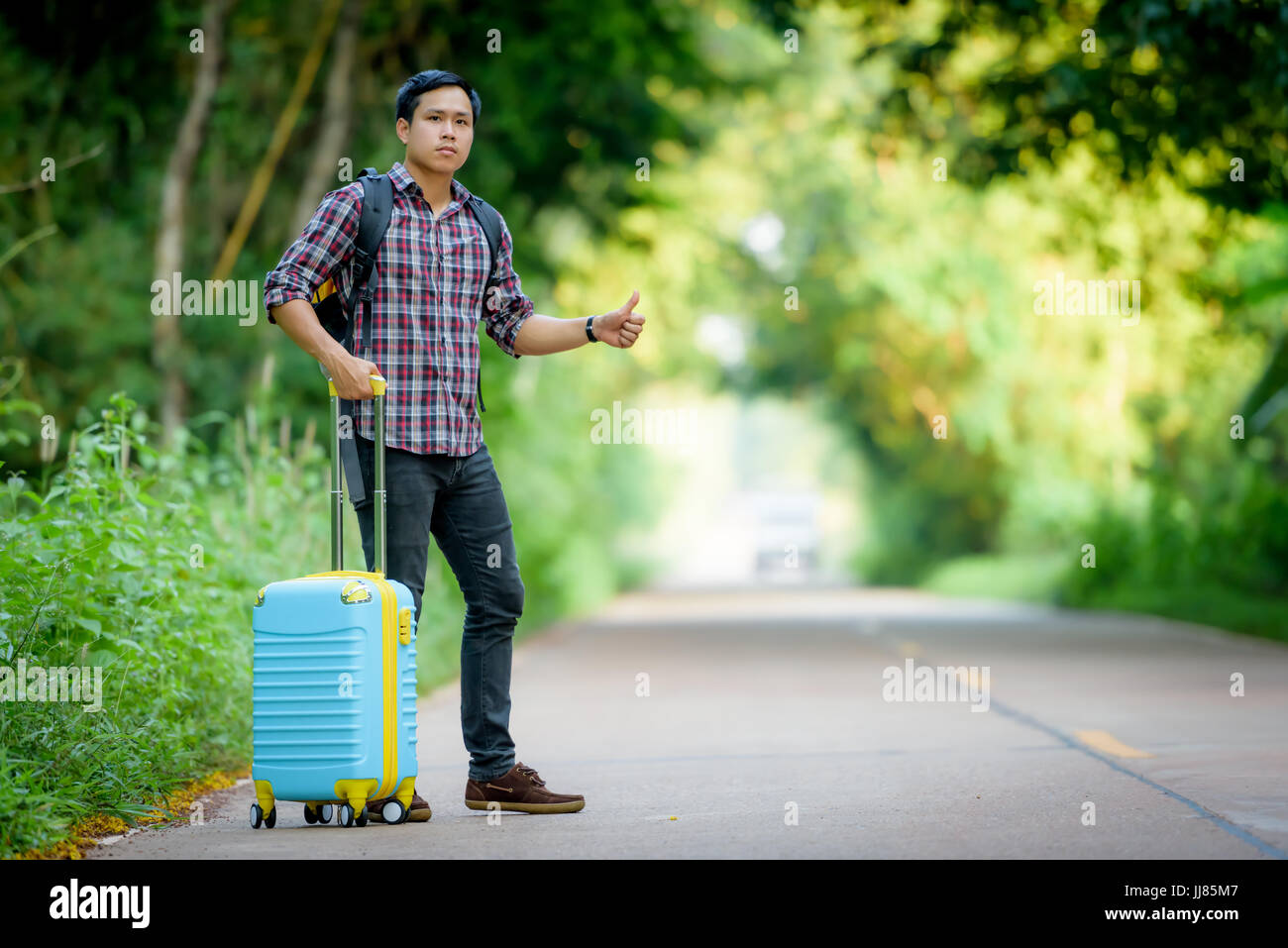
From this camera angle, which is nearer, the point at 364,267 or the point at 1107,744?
the point at 364,267

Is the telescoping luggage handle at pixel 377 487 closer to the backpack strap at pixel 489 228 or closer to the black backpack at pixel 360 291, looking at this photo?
the black backpack at pixel 360 291

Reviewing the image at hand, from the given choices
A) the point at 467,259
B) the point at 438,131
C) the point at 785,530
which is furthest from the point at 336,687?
the point at 785,530

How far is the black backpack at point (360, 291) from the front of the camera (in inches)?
251

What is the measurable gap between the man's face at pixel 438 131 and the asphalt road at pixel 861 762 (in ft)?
7.49

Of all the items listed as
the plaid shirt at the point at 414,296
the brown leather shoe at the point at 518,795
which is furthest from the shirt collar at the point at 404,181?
the brown leather shoe at the point at 518,795

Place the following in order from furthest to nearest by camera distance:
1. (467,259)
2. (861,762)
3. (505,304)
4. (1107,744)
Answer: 1. (1107,744)
2. (861,762)
3. (505,304)
4. (467,259)

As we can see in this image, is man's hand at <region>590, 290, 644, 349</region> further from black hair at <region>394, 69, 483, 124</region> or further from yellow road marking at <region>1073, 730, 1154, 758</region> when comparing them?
yellow road marking at <region>1073, 730, 1154, 758</region>

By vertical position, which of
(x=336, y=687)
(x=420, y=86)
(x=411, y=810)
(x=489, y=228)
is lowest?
(x=411, y=810)

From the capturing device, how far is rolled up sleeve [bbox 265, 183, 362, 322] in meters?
6.23

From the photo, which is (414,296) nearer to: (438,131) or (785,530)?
(438,131)

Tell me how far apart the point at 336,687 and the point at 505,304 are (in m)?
1.64

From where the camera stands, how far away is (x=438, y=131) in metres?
6.52

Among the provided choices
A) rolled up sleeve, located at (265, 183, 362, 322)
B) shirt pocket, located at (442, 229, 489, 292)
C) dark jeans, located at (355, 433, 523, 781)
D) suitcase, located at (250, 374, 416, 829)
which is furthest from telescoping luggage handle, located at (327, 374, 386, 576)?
shirt pocket, located at (442, 229, 489, 292)
